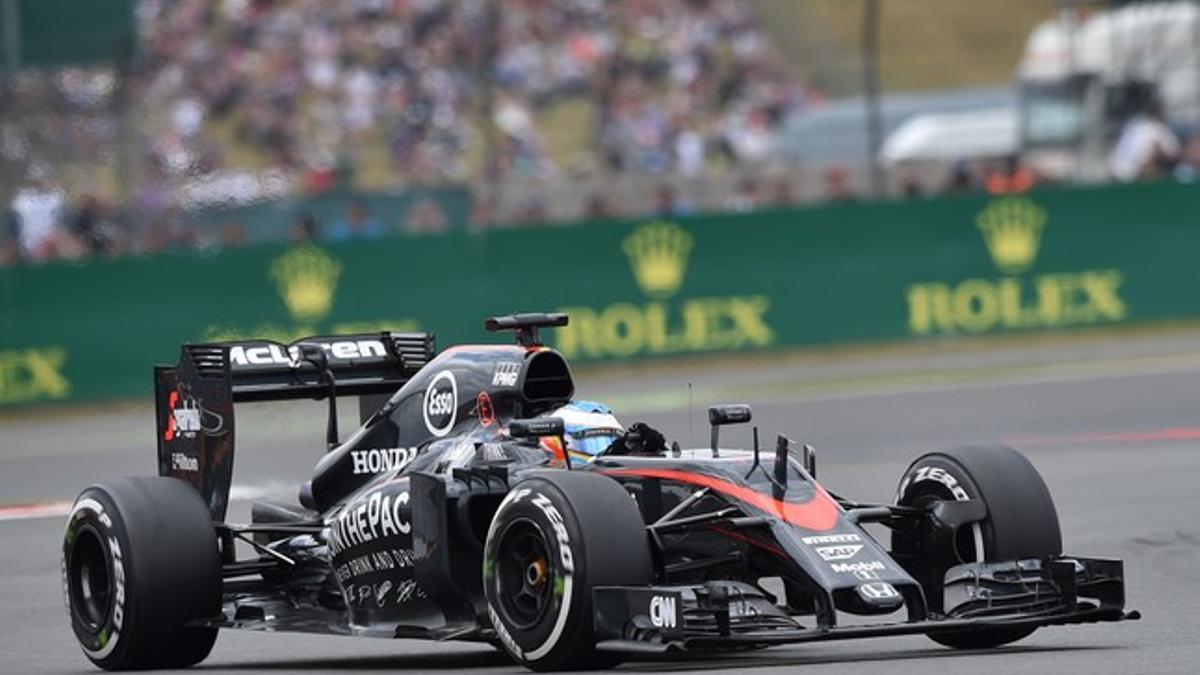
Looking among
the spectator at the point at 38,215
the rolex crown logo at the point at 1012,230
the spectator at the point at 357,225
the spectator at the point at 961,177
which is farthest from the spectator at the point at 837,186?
the spectator at the point at 38,215

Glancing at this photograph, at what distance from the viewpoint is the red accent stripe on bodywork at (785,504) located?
819 cm

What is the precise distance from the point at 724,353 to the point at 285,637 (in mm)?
14162

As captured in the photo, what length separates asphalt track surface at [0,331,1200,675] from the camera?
348 inches

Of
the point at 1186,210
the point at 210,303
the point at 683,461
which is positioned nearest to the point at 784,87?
the point at 1186,210

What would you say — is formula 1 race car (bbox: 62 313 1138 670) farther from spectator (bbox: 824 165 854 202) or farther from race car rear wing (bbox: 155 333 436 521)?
spectator (bbox: 824 165 854 202)

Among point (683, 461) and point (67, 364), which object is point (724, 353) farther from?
point (683, 461)

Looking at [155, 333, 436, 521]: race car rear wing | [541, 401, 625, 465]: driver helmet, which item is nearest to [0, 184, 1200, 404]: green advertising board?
[155, 333, 436, 521]: race car rear wing

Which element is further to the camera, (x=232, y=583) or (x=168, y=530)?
(x=232, y=583)

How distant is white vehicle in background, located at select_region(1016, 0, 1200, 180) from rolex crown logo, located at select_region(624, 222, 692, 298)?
5.39 m

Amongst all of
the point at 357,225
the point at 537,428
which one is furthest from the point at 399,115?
the point at 537,428

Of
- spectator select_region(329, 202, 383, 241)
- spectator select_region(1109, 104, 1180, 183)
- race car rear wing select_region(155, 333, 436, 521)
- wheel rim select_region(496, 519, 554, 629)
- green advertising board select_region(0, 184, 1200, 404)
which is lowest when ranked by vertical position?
wheel rim select_region(496, 519, 554, 629)

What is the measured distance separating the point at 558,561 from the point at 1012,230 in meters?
18.2

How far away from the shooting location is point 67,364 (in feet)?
77.6

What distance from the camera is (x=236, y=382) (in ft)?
34.6
